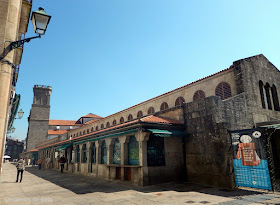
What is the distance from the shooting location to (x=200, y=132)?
1199cm

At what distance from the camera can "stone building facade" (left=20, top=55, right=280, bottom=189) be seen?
11.0 metres

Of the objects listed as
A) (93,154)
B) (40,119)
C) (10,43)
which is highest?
(40,119)

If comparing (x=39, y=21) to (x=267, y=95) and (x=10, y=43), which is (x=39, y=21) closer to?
(x=10, y=43)

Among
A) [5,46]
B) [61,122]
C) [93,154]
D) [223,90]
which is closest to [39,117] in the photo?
[61,122]

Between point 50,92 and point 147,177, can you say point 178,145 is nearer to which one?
point 147,177

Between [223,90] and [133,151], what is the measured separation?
7.78 m

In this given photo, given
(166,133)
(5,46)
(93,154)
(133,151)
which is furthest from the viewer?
(93,154)

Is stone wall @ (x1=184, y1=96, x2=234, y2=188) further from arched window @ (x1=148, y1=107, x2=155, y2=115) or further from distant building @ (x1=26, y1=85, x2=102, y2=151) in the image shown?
distant building @ (x1=26, y1=85, x2=102, y2=151)

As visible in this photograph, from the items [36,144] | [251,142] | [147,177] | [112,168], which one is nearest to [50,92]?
[36,144]

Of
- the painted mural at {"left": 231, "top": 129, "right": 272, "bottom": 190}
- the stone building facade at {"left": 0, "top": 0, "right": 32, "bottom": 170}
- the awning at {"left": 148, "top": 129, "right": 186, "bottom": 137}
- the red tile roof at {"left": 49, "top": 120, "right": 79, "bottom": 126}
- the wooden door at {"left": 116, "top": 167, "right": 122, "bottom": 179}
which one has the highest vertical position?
the red tile roof at {"left": 49, "top": 120, "right": 79, "bottom": 126}

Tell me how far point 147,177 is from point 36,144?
54818 mm

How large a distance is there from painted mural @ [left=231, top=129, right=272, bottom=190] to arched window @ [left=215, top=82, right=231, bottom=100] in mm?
4824

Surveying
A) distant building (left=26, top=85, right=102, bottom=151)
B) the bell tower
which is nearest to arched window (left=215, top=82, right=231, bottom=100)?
distant building (left=26, top=85, right=102, bottom=151)

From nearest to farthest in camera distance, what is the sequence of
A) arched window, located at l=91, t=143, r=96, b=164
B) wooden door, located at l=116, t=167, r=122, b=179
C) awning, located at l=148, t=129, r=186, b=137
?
awning, located at l=148, t=129, r=186, b=137, wooden door, located at l=116, t=167, r=122, b=179, arched window, located at l=91, t=143, r=96, b=164
